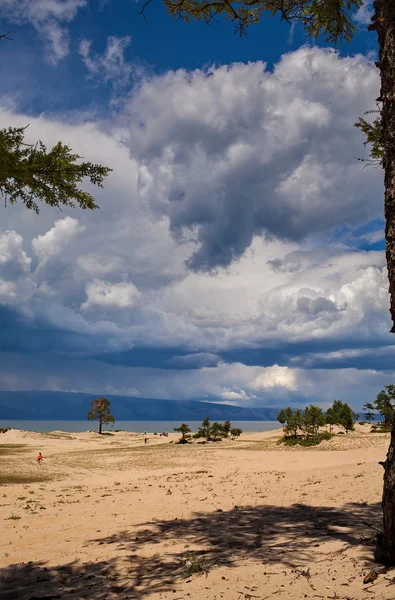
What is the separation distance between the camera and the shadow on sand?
6.87 meters

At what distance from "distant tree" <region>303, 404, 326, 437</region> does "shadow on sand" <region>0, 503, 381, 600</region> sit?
40.3m

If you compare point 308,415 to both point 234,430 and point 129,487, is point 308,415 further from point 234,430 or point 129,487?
point 129,487

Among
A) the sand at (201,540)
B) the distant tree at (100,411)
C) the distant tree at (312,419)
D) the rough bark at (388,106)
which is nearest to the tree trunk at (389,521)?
the sand at (201,540)

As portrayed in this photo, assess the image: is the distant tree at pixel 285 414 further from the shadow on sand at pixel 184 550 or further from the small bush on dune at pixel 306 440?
the shadow on sand at pixel 184 550

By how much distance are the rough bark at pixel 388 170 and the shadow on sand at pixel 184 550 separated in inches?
28.4

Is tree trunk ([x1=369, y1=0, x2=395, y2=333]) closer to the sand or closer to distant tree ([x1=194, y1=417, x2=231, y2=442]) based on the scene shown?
the sand

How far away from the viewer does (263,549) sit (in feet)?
26.5

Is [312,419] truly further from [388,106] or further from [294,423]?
[388,106]

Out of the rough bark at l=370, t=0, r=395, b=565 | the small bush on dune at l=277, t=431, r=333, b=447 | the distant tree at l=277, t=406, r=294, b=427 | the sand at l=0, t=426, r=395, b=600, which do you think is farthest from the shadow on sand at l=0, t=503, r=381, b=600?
the distant tree at l=277, t=406, r=294, b=427

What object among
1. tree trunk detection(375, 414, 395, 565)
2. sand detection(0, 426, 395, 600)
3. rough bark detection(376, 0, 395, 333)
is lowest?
sand detection(0, 426, 395, 600)

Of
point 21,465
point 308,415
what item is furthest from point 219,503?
point 308,415

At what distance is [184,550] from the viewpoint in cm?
852

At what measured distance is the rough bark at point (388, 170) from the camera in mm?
6188

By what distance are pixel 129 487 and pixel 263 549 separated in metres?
13.9
